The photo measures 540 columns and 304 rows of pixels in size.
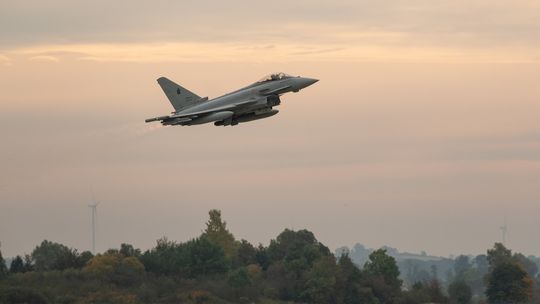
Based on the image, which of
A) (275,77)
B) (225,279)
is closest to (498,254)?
(225,279)

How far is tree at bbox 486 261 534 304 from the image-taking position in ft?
433

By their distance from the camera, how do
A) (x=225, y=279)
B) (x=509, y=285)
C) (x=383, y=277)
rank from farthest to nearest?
(x=383, y=277) < (x=509, y=285) < (x=225, y=279)

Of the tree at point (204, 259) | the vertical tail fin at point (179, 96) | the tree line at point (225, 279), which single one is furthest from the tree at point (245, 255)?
the vertical tail fin at point (179, 96)

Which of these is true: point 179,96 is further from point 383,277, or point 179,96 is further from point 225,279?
point 383,277

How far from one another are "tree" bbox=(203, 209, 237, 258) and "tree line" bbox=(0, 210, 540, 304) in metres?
8.82

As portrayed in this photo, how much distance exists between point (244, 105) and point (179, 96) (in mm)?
8489

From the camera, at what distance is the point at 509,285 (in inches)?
5261

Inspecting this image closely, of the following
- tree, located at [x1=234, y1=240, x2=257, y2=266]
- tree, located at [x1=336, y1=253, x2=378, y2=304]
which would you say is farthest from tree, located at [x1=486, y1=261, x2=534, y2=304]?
tree, located at [x1=234, y1=240, x2=257, y2=266]

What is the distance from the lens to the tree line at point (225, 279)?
105312 mm

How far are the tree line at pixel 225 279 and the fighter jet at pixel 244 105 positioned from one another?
18.5 metres

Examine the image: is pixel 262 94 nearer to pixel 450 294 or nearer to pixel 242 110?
pixel 242 110

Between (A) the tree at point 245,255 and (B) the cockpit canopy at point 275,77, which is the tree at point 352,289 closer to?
(A) the tree at point 245,255

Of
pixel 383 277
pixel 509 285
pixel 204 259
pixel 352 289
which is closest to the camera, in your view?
pixel 352 289

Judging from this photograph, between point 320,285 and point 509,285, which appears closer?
point 320,285
